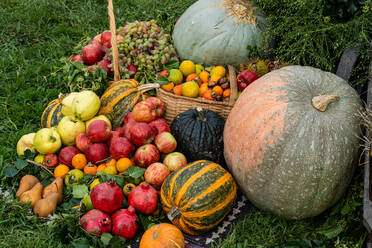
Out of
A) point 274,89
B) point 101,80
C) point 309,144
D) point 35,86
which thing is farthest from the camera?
point 35,86

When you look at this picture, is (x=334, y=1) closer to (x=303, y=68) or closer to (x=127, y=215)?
(x=303, y=68)

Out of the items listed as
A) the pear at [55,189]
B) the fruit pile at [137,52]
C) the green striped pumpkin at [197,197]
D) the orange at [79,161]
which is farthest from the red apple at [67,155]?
the fruit pile at [137,52]

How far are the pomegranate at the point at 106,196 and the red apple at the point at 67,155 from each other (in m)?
0.71

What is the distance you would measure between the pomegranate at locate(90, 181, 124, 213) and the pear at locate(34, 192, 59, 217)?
42 cm

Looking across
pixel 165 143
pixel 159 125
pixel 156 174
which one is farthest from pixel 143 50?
pixel 156 174

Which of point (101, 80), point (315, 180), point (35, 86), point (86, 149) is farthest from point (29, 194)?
point (315, 180)

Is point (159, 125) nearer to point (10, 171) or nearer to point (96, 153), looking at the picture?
point (96, 153)

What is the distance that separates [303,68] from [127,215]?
197 cm

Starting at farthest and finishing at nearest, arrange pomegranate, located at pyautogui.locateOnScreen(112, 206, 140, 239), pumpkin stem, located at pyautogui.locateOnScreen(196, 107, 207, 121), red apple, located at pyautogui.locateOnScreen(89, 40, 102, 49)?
red apple, located at pyautogui.locateOnScreen(89, 40, 102, 49) < pumpkin stem, located at pyautogui.locateOnScreen(196, 107, 207, 121) < pomegranate, located at pyautogui.locateOnScreen(112, 206, 140, 239)

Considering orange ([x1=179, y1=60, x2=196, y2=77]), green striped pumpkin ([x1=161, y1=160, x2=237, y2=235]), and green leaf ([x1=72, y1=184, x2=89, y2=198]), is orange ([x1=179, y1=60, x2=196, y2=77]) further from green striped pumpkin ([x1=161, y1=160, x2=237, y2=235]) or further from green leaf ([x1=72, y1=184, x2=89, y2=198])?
green leaf ([x1=72, y1=184, x2=89, y2=198])

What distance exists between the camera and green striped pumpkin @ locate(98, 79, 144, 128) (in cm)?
392

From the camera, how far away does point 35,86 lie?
4.78 meters

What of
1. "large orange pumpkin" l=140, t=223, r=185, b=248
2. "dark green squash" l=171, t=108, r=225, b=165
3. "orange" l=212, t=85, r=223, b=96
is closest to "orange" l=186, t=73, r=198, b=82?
"orange" l=212, t=85, r=223, b=96

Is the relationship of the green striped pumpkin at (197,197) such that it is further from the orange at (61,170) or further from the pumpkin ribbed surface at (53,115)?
the pumpkin ribbed surface at (53,115)
